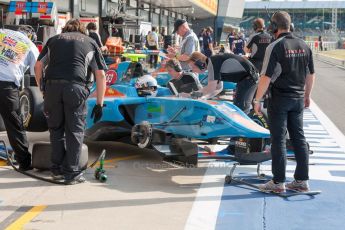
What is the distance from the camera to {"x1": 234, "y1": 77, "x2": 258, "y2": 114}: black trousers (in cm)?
777

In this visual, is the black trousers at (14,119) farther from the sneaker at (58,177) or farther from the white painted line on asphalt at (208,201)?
the white painted line on asphalt at (208,201)

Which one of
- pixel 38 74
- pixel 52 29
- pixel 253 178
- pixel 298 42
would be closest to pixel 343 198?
pixel 253 178

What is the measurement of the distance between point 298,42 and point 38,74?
271 cm

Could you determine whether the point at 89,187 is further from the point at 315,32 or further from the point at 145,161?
the point at 315,32

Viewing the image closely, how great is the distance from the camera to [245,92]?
7.80 meters

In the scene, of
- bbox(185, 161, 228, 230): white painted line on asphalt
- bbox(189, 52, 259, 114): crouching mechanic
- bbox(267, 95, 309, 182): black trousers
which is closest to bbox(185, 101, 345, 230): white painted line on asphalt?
bbox(185, 161, 228, 230): white painted line on asphalt

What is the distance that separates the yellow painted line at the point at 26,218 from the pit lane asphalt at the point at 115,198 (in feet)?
0.10

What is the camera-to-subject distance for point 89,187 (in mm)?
5941

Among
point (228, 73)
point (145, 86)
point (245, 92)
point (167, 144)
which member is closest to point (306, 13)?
point (245, 92)

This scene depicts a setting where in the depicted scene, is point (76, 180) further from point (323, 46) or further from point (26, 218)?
point (323, 46)

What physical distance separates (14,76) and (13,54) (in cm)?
24

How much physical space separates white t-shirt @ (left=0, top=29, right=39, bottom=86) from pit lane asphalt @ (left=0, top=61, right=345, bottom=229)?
1.09 meters

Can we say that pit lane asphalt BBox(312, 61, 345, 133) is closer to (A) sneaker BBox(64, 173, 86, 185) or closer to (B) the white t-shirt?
(A) sneaker BBox(64, 173, 86, 185)

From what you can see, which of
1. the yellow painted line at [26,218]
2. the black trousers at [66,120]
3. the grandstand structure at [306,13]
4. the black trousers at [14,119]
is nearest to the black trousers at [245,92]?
the black trousers at [66,120]
